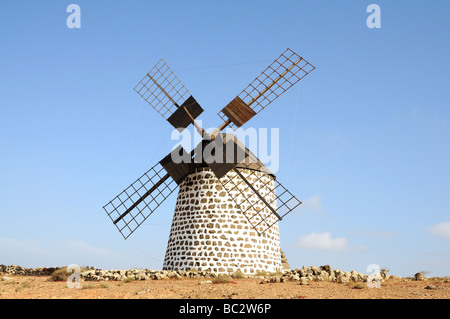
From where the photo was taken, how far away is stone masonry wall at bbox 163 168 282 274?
18625 millimetres

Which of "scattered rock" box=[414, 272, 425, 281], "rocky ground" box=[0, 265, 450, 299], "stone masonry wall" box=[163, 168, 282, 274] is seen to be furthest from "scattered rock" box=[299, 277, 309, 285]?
"scattered rock" box=[414, 272, 425, 281]

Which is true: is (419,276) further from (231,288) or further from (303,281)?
(231,288)

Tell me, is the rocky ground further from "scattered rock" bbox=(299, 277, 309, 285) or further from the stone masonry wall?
the stone masonry wall

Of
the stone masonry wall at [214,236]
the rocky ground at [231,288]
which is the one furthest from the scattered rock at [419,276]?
the stone masonry wall at [214,236]

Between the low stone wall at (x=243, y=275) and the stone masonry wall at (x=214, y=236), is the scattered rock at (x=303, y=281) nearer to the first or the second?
the low stone wall at (x=243, y=275)

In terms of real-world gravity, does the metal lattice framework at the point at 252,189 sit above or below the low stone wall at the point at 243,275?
above

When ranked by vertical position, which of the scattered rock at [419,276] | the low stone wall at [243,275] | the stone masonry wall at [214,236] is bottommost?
the scattered rock at [419,276]

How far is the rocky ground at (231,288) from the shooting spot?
1159 centimetres

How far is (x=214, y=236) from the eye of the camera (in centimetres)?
1880

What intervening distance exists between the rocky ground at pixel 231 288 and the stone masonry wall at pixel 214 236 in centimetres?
77

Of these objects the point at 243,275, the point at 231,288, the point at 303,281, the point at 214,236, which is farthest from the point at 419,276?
the point at 231,288

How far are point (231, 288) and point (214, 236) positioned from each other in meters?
5.76
